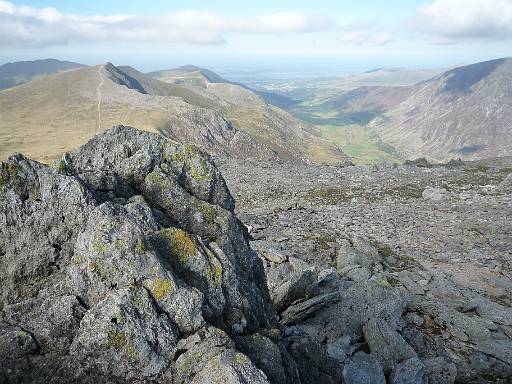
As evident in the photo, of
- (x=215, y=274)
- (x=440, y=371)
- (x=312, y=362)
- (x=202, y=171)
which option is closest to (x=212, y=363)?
(x=215, y=274)

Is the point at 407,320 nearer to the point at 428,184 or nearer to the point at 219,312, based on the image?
the point at 219,312

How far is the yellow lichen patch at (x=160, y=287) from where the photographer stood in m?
10.7

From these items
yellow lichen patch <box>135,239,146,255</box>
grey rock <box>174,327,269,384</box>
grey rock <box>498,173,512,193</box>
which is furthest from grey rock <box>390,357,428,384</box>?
grey rock <box>498,173,512,193</box>

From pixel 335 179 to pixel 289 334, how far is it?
49.8 meters

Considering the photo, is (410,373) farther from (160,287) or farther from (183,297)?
(160,287)

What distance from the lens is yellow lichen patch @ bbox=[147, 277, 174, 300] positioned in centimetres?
1071

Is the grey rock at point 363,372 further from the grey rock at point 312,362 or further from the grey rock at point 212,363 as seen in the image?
the grey rock at point 212,363

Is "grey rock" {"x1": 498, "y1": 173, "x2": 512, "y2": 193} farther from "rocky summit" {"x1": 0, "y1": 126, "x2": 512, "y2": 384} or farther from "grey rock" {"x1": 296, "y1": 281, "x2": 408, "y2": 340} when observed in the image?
"grey rock" {"x1": 296, "y1": 281, "x2": 408, "y2": 340}

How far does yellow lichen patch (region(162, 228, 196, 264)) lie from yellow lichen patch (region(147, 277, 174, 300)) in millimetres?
1360

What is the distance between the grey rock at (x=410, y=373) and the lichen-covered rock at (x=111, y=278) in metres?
5.57

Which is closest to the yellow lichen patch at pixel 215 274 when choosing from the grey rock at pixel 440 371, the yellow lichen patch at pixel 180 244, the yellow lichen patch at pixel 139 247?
the yellow lichen patch at pixel 180 244

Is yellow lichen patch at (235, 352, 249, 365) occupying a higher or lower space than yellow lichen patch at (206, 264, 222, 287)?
lower

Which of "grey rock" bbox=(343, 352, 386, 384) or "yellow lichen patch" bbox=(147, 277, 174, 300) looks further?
"grey rock" bbox=(343, 352, 386, 384)

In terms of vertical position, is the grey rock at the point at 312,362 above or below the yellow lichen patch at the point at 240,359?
below
